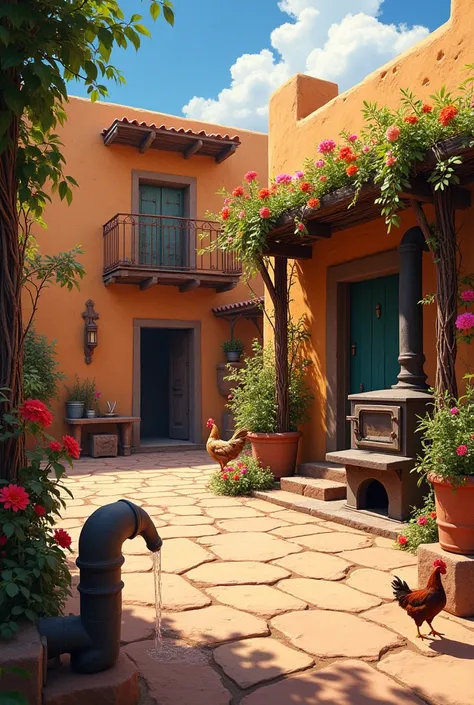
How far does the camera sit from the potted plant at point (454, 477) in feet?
11.5

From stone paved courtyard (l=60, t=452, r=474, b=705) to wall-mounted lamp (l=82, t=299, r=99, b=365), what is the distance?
6209 millimetres

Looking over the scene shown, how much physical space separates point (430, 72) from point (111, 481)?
571 cm

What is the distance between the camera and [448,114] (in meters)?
4.33

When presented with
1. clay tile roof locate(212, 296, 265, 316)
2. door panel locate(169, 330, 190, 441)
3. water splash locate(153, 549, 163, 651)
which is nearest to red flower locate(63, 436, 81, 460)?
water splash locate(153, 549, 163, 651)

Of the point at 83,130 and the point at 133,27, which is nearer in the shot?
the point at 133,27

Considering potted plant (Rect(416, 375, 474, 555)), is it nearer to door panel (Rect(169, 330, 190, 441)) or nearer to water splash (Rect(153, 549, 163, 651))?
water splash (Rect(153, 549, 163, 651))

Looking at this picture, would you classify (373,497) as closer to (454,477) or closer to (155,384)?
(454,477)

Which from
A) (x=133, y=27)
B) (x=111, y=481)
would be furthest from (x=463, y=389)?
(x=111, y=481)

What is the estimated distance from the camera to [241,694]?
249 cm

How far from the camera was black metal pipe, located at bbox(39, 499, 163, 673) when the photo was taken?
229 cm

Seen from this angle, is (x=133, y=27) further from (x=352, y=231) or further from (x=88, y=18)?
(x=352, y=231)

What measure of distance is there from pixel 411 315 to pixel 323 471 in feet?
7.39

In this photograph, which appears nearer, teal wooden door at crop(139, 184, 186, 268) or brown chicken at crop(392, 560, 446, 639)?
brown chicken at crop(392, 560, 446, 639)

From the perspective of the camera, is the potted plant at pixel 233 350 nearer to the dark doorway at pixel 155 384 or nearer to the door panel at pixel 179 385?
the door panel at pixel 179 385
